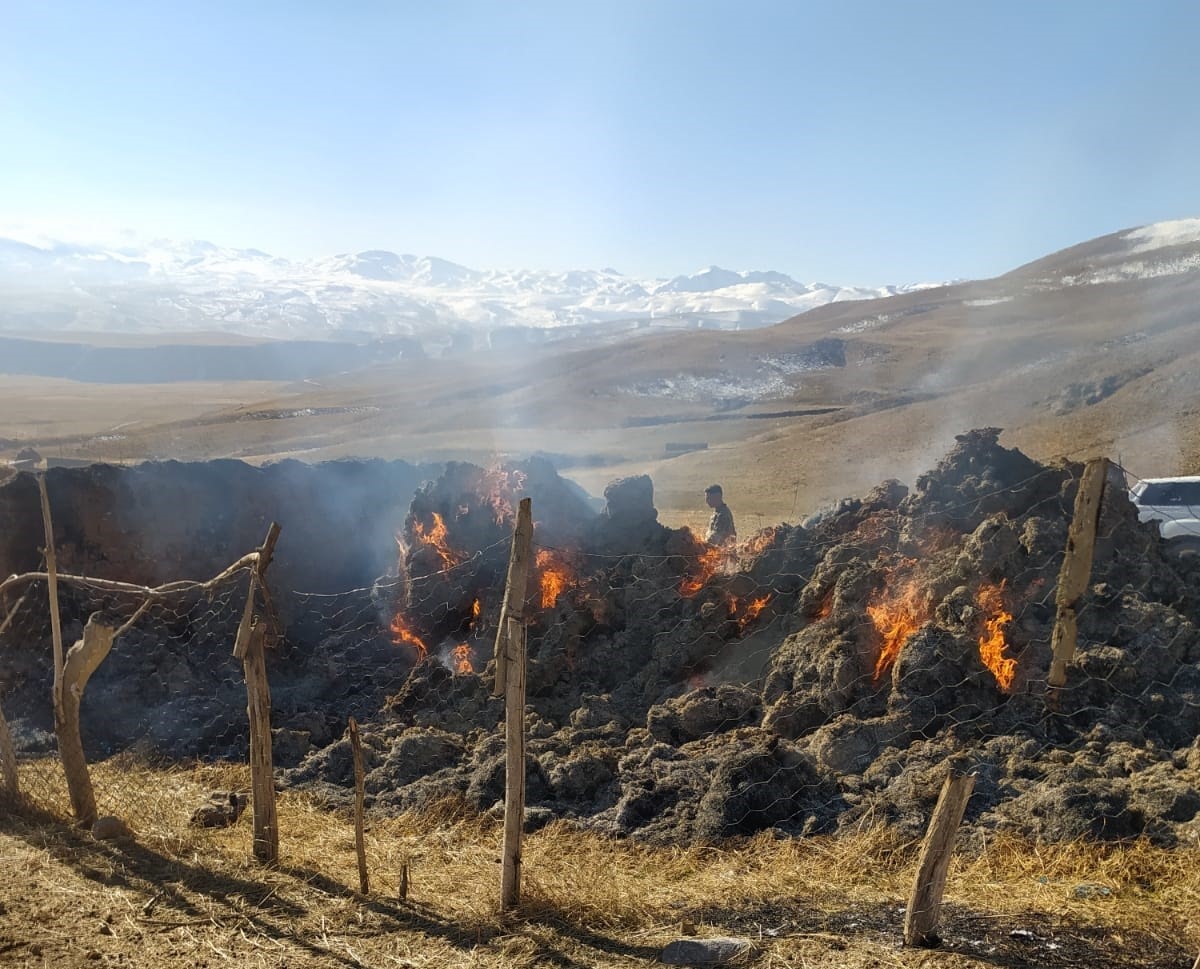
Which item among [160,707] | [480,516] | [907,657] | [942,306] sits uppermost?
[942,306]

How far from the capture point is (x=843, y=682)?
7.75 m

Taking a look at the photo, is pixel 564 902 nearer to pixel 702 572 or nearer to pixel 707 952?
pixel 707 952

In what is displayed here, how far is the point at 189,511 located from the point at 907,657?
10.4m

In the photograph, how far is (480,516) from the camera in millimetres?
12102

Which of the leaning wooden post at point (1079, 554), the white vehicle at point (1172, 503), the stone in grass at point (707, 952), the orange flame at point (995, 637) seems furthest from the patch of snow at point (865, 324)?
the stone in grass at point (707, 952)

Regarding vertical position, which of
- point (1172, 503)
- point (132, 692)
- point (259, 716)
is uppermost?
point (259, 716)

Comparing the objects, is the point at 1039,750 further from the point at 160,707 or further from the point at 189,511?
the point at 189,511

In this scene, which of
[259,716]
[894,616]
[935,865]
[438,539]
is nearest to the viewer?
[935,865]

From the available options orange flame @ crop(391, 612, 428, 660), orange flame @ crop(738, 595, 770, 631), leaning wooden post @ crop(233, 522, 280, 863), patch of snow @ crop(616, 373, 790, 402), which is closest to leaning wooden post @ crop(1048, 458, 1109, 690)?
orange flame @ crop(738, 595, 770, 631)

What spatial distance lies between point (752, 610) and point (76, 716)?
6254 millimetres

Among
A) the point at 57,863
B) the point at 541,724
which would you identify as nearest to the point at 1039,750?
the point at 541,724

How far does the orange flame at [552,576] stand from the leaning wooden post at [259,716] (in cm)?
501

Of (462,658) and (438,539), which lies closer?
(462,658)

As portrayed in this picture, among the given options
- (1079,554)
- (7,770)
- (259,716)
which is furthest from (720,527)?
(7,770)
